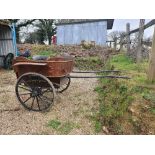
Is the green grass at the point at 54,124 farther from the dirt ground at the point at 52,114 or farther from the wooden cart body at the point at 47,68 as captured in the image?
the wooden cart body at the point at 47,68

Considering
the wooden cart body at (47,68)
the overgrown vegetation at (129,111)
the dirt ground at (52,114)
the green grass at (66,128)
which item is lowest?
the green grass at (66,128)

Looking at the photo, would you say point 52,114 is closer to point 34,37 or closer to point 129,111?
point 129,111

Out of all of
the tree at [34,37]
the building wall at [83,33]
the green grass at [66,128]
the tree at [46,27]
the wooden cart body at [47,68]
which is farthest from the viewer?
the tree at [46,27]

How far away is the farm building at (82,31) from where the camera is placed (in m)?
13.6

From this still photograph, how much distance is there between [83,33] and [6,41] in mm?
5929

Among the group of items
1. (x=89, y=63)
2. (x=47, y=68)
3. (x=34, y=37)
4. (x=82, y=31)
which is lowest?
(x=89, y=63)

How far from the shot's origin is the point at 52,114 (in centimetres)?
368

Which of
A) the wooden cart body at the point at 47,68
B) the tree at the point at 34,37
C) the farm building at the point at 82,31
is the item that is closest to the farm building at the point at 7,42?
the farm building at the point at 82,31

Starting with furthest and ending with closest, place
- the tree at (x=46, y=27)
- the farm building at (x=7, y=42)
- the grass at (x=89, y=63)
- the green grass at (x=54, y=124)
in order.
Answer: the tree at (x=46, y=27)
the farm building at (x=7, y=42)
the grass at (x=89, y=63)
the green grass at (x=54, y=124)

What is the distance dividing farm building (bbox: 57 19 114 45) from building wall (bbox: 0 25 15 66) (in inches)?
208

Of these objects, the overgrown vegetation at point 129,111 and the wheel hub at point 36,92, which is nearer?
the overgrown vegetation at point 129,111

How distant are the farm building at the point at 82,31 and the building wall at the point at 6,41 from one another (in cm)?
529

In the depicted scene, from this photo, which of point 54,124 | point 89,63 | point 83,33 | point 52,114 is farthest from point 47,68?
point 83,33

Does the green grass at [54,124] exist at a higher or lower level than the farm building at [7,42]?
lower
